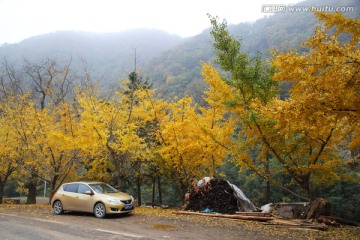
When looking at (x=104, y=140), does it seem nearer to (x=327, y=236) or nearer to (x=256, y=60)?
(x=256, y=60)

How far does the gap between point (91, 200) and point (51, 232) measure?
3.14 meters

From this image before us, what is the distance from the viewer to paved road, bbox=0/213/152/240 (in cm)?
811

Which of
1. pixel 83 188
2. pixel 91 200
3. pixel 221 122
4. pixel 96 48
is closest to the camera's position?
pixel 91 200

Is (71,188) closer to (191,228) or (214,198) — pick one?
(191,228)

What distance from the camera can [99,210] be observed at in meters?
11.7

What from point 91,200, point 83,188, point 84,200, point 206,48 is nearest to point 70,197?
point 83,188

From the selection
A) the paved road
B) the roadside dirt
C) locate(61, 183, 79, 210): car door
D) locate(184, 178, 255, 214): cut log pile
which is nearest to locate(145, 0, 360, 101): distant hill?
locate(184, 178, 255, 214): cut log pile

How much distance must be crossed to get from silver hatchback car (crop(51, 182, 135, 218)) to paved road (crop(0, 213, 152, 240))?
1.64 meters

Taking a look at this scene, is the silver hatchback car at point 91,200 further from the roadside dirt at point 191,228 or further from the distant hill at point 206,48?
the distant hill at point 206,48

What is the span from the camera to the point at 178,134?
1571 centimetres

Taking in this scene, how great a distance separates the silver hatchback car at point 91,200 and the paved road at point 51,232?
5.37 feet

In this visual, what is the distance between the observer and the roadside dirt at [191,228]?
28.3ft

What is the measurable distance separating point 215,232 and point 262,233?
1.42 metres

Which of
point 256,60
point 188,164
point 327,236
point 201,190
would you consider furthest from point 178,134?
point 327,236
